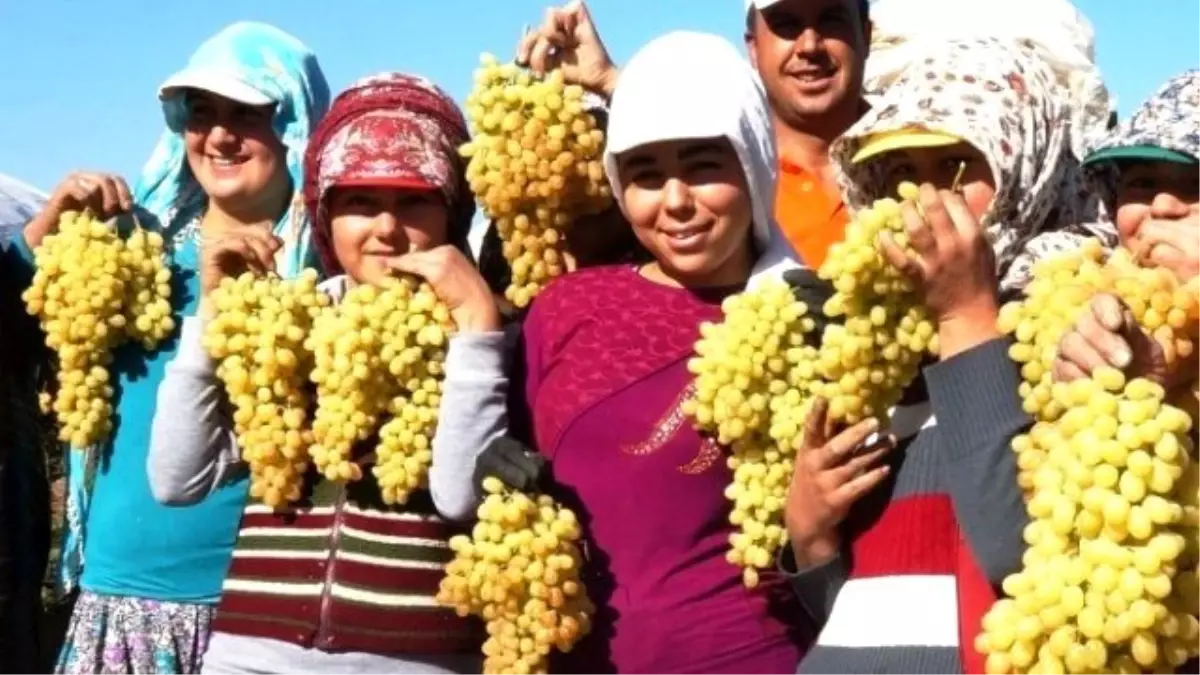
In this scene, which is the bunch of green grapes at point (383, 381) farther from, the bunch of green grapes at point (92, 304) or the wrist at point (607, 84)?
the bunch of green grapes at point (92, 304)

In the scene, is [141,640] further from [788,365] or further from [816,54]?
[816,54]

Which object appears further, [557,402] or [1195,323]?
[557,402]

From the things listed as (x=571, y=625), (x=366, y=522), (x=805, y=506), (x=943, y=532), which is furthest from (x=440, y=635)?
(x=943, y=532)

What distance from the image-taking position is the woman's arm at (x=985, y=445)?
251 cm

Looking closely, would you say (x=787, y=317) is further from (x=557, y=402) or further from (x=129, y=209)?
(x=129, y=209)

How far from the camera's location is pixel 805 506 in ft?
9.36

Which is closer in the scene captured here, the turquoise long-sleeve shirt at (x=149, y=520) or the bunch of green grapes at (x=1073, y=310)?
the bunch of green grapes at (x=1073, y=310)

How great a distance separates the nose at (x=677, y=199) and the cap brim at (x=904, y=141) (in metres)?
0.37

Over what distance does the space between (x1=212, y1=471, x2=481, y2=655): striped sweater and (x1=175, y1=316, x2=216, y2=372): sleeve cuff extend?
394 millimetres

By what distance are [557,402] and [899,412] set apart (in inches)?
30.1

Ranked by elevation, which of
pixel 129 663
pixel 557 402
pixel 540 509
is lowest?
pixel 129 663

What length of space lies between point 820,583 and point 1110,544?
82 centimetres

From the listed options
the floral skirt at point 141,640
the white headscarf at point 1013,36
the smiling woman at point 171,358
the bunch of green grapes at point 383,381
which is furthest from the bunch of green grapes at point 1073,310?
the floral skirt at point 141,640

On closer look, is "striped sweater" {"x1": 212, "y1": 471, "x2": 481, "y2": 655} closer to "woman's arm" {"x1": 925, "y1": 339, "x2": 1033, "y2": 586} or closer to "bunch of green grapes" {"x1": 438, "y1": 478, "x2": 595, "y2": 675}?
"bunch of green grapes" {"x1": 438, "y1": 478, "x2": 595, "y2": 675}
